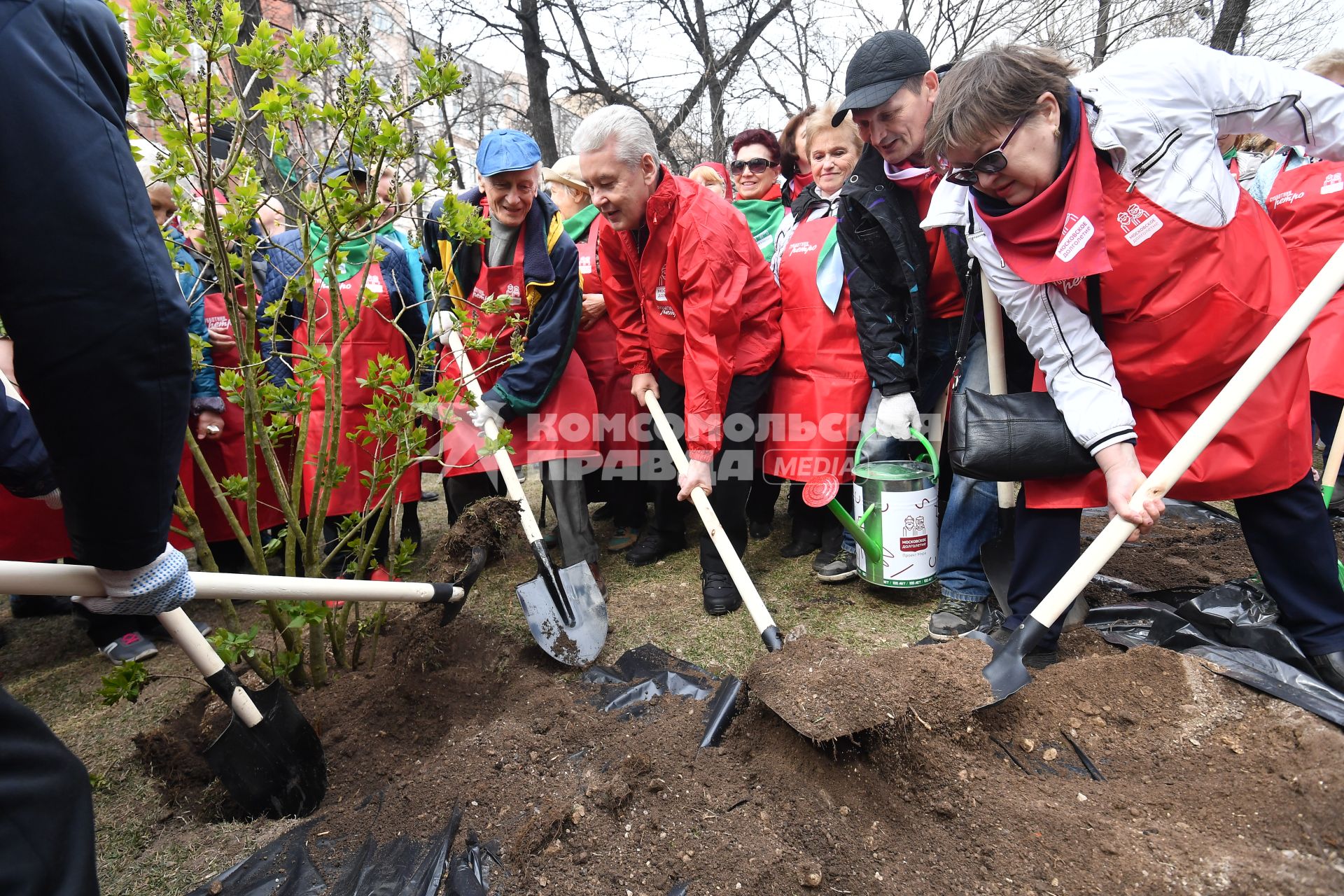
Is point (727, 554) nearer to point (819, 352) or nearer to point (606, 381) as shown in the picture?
point (819, 352)

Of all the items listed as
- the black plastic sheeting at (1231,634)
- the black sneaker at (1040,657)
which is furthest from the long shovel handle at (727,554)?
the black plastic sheeting at (1231,634)

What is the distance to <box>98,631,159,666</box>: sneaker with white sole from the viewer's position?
9.93ft

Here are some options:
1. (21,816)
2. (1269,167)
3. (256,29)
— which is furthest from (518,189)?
(1269,167)

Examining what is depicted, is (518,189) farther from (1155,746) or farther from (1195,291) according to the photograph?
(1155,746)

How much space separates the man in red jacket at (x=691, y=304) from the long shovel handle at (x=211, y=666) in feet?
5.33

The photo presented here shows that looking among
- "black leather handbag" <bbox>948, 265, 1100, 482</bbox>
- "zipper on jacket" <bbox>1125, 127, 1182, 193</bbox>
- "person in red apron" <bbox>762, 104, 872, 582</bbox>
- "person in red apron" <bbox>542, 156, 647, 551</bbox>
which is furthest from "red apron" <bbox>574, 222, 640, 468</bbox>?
"zipper on jacket" <bbox>1125, 127, 1182, 193</bbox>

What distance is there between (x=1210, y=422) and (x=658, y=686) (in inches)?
73.7

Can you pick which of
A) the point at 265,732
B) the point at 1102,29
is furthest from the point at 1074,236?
the point at 1102,29

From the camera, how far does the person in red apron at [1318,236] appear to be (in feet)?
10.7

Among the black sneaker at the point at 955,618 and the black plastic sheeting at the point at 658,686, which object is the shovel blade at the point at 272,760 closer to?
the black plastic sheeting at the point at 658,686

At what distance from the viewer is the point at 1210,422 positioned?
6.44 ft

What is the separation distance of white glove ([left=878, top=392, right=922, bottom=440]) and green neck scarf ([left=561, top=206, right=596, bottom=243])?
90.4 inches

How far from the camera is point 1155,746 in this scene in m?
1.83

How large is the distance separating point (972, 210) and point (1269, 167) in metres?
2.84
